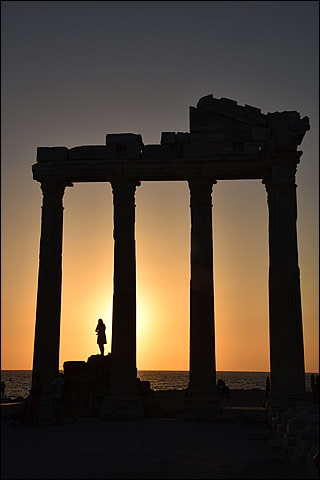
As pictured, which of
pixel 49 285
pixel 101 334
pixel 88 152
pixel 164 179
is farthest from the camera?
pixel 101 334

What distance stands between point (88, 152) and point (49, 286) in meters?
9.16

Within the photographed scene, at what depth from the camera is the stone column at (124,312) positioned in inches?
A: 1593

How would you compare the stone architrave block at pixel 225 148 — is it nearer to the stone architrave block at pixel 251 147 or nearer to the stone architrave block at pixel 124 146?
the stone architrave block at pixel 251 147

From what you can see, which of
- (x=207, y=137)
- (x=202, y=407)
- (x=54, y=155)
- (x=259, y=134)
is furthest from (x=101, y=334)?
(x=259, y=134)

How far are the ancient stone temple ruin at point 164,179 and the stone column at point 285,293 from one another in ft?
0.64

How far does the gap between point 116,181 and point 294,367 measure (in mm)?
16325

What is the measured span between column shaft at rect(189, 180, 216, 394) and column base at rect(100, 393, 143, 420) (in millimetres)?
3440

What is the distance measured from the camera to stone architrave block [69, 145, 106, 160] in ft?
144

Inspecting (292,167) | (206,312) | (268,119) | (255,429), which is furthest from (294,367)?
(268,119)

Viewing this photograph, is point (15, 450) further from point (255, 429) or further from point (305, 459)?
point (255, 429)

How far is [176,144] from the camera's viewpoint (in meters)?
43.4

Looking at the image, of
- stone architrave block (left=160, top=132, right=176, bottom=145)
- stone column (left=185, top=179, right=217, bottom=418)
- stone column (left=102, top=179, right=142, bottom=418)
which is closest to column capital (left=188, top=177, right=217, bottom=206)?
stone column (left=185, top=179, right=217, bottom=418)

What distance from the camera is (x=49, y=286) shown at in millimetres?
43281

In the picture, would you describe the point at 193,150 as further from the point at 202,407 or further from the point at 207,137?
the point at 202,407
